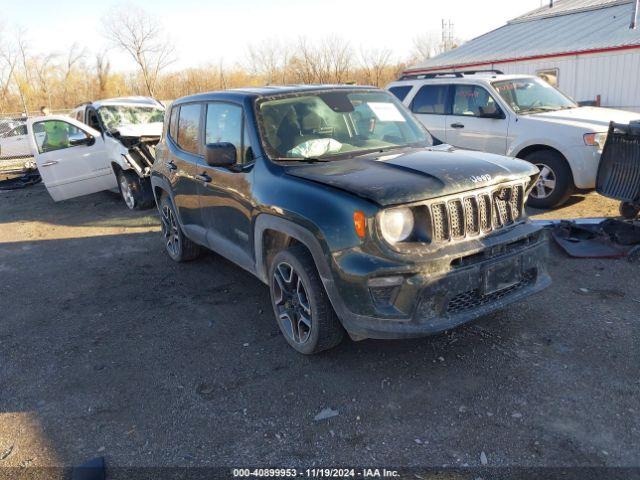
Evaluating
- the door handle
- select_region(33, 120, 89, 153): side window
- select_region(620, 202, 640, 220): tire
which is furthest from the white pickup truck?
select_region(33, 120, 89, 153): side window

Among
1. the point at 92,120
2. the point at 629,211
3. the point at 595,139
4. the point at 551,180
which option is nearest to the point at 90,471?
the point at 629,211

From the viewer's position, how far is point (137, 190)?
29.6ft

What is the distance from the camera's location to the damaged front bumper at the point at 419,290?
2.95m

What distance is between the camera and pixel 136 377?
3.64 metres

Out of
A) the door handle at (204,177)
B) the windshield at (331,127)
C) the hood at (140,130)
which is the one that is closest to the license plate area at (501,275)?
the windshield at (331,127)

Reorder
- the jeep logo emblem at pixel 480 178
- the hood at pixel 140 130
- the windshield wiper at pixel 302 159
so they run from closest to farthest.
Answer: the jeep logo emblem at pixel 480 178 < the windshield wiper at pixel 302 159 < the hood at pixel 140 130

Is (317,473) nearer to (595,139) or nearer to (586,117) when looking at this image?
(595,139)

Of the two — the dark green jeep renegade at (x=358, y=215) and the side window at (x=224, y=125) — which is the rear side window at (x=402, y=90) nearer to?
the dark green jeep renegade at (x=358, y=215)

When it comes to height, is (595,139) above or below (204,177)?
below

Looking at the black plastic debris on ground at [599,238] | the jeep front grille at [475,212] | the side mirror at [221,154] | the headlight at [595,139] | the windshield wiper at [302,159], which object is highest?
the side mirror at [221,154]

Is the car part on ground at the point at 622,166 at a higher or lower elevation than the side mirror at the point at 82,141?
lower

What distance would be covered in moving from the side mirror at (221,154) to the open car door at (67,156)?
6068mm

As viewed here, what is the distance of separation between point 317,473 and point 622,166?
5.13m

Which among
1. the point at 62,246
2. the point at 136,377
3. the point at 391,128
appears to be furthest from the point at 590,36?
the point at 136,377
